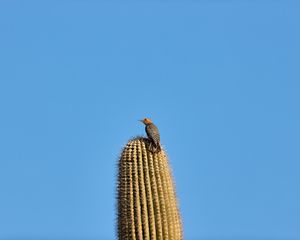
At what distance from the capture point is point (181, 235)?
1669cm

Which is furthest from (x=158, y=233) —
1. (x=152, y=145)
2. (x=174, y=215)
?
(x=152, y=145)

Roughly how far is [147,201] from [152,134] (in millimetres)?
1238

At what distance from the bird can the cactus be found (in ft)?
0.54

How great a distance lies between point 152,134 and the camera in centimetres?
1734

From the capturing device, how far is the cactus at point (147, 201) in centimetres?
1652

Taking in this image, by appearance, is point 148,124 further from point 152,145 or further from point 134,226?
point 134,226

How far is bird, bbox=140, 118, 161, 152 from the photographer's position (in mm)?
17016

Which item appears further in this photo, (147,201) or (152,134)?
(152,134)

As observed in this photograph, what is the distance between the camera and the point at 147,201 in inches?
655

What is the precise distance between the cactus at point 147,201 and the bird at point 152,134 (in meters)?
0.16

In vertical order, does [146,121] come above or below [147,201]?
above

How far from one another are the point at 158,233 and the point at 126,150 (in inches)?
57.9

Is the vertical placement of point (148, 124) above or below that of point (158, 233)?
above

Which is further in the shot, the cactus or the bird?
the bird
